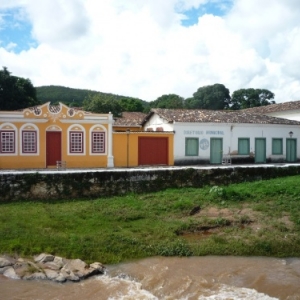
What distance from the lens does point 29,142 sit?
2248 centimetres

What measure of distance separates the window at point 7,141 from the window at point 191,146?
10062mm

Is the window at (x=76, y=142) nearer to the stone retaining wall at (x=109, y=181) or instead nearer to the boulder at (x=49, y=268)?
the stone retaining wall at (x=109, y=181)

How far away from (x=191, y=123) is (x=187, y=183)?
6.26 metres

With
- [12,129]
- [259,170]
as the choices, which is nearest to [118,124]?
[12,129]

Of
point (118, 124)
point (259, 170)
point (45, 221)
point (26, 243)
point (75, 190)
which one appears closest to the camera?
point (26, 243)

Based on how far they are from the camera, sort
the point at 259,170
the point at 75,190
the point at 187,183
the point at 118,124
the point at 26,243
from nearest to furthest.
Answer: the point at 26,243, the point at 75,190, the point at 187,183, the point at 259,170, the point at 118,124

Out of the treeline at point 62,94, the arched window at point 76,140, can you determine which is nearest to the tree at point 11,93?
the arched window at point 76,140

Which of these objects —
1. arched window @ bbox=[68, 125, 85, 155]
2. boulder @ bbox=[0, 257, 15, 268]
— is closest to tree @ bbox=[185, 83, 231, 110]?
arched window @ bbox=[68, 125, 85, 155]

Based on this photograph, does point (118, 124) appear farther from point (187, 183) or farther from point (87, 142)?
point (187, 183)

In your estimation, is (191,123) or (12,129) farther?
(191,123)

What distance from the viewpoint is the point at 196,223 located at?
1483 centimetres

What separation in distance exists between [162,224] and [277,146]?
15811 mm

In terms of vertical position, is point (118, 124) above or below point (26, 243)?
above

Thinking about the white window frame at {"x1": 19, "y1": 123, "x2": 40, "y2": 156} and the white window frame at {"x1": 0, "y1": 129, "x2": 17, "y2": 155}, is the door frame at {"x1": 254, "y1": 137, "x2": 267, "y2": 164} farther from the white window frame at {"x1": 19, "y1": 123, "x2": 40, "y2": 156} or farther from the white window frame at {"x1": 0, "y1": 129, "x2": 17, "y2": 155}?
the white window frame at {"x1": 0, "y1": 129, "x2": 17, "y2": 155}
